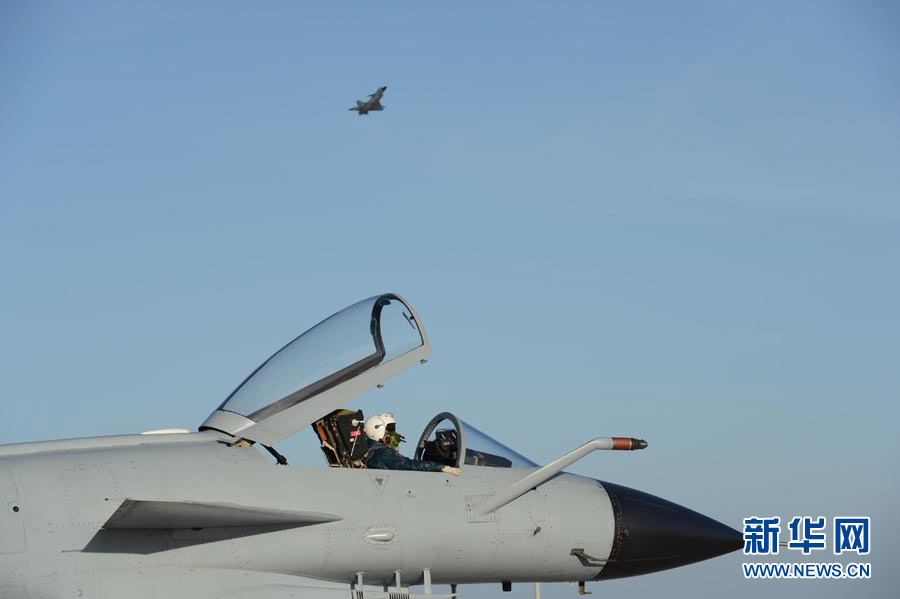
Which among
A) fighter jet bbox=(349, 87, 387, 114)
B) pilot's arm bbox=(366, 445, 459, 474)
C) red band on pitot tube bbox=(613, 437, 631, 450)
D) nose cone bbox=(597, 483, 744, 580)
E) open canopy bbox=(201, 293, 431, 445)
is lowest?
nose cone bbox=(597, 483, 744, 580)

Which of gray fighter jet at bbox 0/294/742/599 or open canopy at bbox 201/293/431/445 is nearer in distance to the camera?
gray fighter jet at bbox 0/294/742/599

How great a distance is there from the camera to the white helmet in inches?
472

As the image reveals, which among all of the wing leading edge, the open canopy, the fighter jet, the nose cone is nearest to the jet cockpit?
the open canopy

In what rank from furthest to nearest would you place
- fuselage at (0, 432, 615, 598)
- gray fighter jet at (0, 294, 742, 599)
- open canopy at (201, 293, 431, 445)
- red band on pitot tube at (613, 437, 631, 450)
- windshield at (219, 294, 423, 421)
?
1. red band on pitot tube at (613, 437, 631, 450)
2. windshield at (219, 294, 423, 421)
3. open canopy at (201, 293, 431, 445)
4. gray fighter jet at (0, 294, 742, 599)
5. fuselage at (0, 432, 615, 598)

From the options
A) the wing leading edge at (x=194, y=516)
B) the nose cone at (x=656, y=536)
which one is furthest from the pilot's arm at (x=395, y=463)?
the nose cone at (x=656, y=536)

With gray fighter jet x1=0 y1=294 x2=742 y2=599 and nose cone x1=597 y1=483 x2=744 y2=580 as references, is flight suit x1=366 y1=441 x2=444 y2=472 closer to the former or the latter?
gray fighter jet x1=0 y1=294 x2=742 y2=599

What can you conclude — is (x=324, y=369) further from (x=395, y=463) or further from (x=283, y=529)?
(x=283, y=529)

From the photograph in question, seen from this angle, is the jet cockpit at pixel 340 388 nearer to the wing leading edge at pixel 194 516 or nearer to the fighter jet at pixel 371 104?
the wing leading edge at pixel 194 516

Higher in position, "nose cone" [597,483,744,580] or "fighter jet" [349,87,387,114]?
"fighter jet" [349,87,387,114]

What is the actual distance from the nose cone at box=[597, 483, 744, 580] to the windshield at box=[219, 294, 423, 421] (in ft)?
9.55

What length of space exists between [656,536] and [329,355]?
406cm

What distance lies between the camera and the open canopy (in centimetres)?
1136

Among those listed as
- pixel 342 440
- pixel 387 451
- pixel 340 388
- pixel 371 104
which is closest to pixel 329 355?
pixel 340 388

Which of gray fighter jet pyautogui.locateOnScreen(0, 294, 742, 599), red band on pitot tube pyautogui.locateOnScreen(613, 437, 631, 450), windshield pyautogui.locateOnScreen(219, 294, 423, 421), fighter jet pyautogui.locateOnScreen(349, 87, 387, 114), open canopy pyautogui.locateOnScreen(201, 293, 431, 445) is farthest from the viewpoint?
fighter jet pyautogui.locateOnScreen(349, 87, 387, 114)
